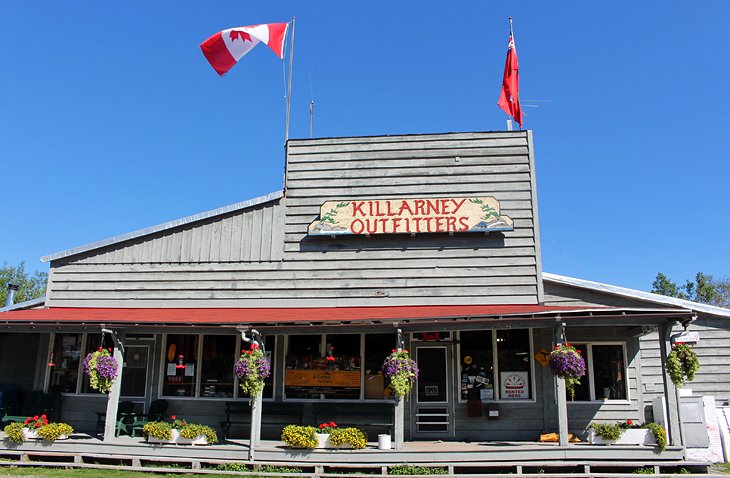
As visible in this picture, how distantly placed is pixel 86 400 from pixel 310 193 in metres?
6.84

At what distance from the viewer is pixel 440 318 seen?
1102 cm

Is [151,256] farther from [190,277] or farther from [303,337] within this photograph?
[303,337]

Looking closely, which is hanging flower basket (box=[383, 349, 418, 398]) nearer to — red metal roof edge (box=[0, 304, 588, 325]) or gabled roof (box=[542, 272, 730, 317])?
red metal roof edge (box=[0, 304, 588, 325])

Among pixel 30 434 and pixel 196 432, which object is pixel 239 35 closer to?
pixel 196 432

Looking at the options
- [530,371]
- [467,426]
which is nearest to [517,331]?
[530,371]

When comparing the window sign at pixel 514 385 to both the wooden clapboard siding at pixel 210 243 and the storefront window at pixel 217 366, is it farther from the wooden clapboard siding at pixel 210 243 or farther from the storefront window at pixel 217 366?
the storefront window at pixel 217 366

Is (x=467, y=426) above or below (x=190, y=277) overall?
below

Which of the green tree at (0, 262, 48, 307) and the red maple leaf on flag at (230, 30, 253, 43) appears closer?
the red maple leaf on flag at (230, 30, 253, 43)

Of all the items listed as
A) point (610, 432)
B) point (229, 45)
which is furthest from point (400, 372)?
point (229, 45)

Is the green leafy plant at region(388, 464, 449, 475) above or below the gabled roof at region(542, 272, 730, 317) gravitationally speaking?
below

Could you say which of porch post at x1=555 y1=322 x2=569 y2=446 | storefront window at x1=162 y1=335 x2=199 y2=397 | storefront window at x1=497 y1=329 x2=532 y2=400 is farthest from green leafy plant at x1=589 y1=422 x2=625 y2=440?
storefront window at x1=162 y1=335 x2=199 y2=397

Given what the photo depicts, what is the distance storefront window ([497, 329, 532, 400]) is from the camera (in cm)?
1302

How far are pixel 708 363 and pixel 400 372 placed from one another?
7.55 m

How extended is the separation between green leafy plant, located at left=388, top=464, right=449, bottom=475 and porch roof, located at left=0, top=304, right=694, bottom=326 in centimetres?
250
